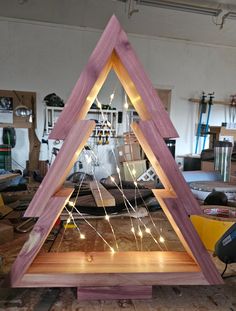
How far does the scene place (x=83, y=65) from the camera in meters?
2.71

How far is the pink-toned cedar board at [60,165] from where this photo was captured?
40cm

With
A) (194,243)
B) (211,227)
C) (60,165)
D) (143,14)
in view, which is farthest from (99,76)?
(143,14)

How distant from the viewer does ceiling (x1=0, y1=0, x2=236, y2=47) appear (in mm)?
2166

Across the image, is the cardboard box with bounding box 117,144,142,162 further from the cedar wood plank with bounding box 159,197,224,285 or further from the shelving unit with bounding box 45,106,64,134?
the cedar wood plank with bounding box 159,197,224,285

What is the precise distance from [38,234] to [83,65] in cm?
269

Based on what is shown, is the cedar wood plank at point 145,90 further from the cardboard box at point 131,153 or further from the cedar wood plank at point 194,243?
the cardboard box at point 131,153

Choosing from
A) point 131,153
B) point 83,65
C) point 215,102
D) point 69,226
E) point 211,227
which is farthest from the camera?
point 215,102

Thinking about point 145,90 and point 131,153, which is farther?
point 131,153

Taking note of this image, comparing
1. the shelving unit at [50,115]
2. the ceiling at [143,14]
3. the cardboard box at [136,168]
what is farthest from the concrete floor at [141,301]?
the ceiling at [143,14]

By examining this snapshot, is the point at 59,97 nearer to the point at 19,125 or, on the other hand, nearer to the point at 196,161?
the point at 19,125

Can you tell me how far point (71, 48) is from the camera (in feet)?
8.79

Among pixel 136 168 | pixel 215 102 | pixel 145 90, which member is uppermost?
pixel 215 102

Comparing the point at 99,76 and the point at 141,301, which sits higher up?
the point at 99,76

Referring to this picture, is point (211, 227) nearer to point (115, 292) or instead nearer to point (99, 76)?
point (115, 292)
